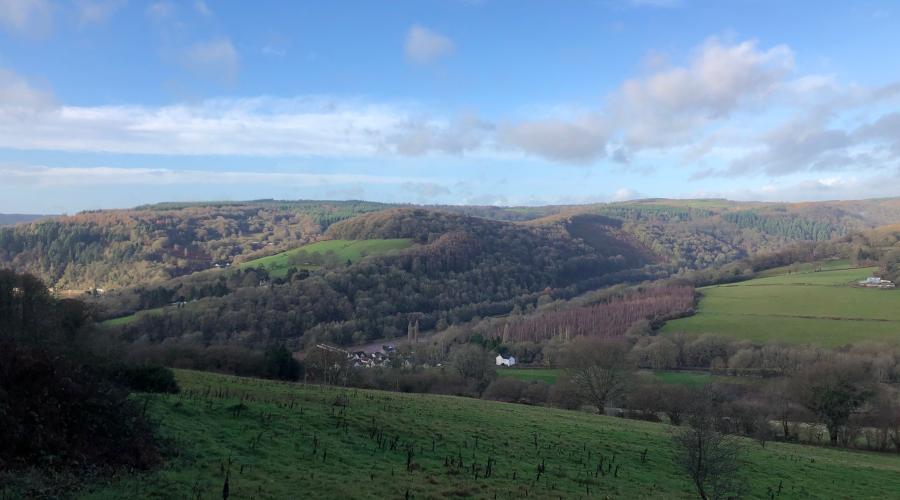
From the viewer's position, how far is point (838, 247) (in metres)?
135

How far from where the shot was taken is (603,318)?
103 meters

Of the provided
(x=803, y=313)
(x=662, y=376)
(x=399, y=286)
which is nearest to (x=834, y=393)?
(x=662, y=376)

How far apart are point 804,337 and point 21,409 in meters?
86.3

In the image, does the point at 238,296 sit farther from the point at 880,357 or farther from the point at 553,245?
the point at 553,245

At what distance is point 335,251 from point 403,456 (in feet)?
417

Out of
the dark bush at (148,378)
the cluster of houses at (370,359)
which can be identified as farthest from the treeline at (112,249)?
the dark bush at (148,378)

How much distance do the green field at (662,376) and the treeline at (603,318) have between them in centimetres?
2139

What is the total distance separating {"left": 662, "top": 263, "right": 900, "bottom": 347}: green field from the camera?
7406 cm

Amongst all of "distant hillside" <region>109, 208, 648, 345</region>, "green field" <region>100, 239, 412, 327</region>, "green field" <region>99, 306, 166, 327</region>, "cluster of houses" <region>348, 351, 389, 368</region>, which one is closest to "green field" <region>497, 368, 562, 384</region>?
"cluster of houses" <region>348, 351, 389, 368</region>

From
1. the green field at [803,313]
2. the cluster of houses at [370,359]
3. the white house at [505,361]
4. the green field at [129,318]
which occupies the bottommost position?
the white house at [505,361]

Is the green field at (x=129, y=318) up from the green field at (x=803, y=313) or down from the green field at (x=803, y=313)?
down

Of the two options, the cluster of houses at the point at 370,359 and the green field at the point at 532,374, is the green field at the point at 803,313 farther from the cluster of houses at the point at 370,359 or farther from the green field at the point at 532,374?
the cluster of houses at the point at 370,359

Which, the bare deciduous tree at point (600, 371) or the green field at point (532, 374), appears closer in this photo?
the bare deciduous tree at point (600, 371)

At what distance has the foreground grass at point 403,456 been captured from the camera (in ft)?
46.0
